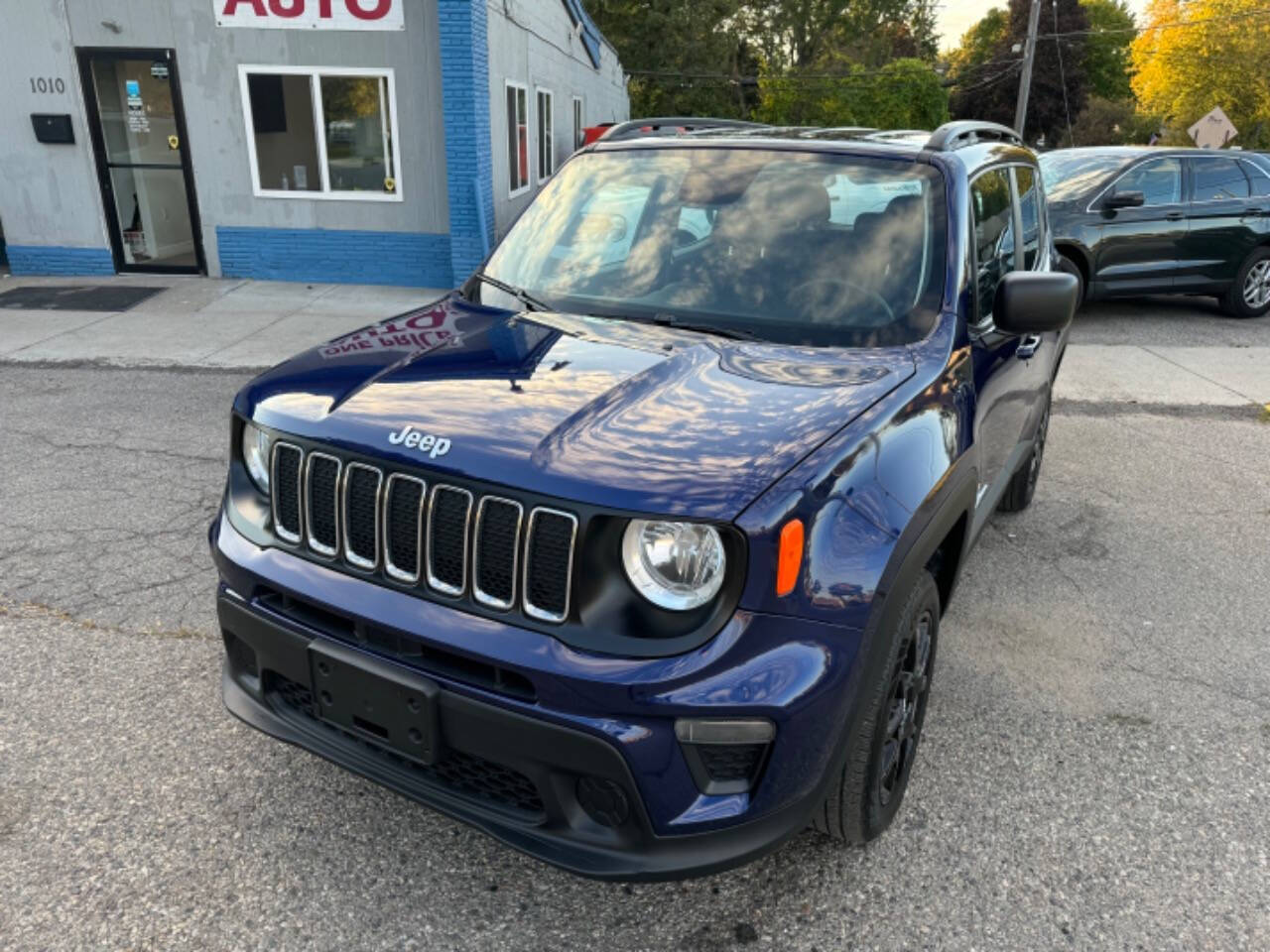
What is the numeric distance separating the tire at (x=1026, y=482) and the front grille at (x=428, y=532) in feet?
10.6

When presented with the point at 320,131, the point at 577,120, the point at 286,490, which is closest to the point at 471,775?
the point at 286,490

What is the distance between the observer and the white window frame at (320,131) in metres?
10.0

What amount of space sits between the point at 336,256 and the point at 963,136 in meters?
8.64

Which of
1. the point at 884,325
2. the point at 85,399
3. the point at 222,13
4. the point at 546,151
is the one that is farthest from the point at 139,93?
the point at 884,325

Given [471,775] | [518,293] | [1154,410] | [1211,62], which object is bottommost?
[1154,410]

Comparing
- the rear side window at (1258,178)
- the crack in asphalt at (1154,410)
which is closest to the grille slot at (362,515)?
the crack in asphalt at (1154,410)

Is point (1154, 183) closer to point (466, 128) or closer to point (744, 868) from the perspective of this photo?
point (466, 128)

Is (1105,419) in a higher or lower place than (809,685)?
lower

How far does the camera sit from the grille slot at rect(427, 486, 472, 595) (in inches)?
79.6

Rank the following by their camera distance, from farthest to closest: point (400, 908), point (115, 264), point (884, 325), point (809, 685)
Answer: point (115, 264), point (884, 325), point (400, 908), point (809, 685)

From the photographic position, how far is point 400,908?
7.65 ft

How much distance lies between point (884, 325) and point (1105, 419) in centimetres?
471

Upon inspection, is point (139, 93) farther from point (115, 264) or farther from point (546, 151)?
point (546, 151)

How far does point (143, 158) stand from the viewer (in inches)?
413
